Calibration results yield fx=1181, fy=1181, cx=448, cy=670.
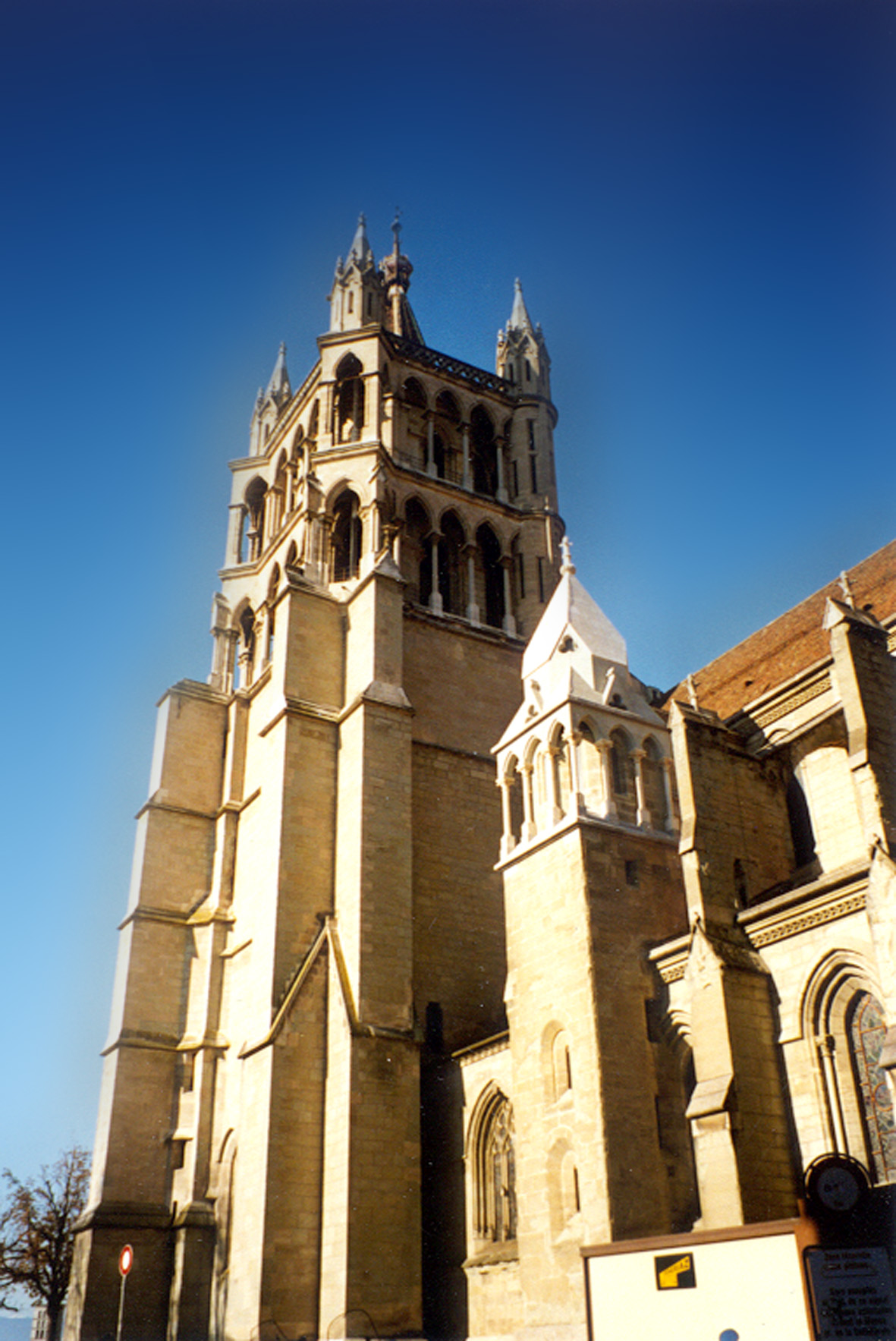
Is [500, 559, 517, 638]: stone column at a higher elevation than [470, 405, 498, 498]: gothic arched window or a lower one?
lower

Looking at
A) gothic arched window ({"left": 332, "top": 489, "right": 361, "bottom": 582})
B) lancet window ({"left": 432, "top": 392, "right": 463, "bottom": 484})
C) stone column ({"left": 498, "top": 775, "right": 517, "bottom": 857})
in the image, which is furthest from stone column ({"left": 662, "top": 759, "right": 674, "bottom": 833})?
lancet window ({"left": 432, "top": 392, "right": 463, "bottom": 484})

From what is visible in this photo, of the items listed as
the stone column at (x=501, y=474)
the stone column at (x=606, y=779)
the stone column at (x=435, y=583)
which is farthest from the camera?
the stone column at (x=501, y=474)

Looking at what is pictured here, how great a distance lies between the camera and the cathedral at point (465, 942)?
15906 millimetres

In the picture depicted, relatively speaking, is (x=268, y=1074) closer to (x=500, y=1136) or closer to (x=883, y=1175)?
(x=500, y=1136)

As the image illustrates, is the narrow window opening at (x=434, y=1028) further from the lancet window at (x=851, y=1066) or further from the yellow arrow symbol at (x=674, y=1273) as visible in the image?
the yellow arrow symbol at (x=674, y=1273)

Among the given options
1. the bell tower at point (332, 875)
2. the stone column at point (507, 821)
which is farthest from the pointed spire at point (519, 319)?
the stone column at point (507, 821)

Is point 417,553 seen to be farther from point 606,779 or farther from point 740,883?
point 740,883

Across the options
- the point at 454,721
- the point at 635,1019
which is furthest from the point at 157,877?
the point at 635,1019

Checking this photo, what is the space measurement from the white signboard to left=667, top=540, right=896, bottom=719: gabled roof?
11.5m

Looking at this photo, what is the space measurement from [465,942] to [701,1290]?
12.6m

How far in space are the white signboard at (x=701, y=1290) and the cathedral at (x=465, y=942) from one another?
0.40 metres

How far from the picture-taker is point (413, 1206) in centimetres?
1955

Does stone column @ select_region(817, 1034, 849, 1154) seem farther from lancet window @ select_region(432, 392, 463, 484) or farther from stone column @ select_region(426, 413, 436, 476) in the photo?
lancet window @ select_region(432, 392, 463, 484)

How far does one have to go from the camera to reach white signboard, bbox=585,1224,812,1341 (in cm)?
1016
